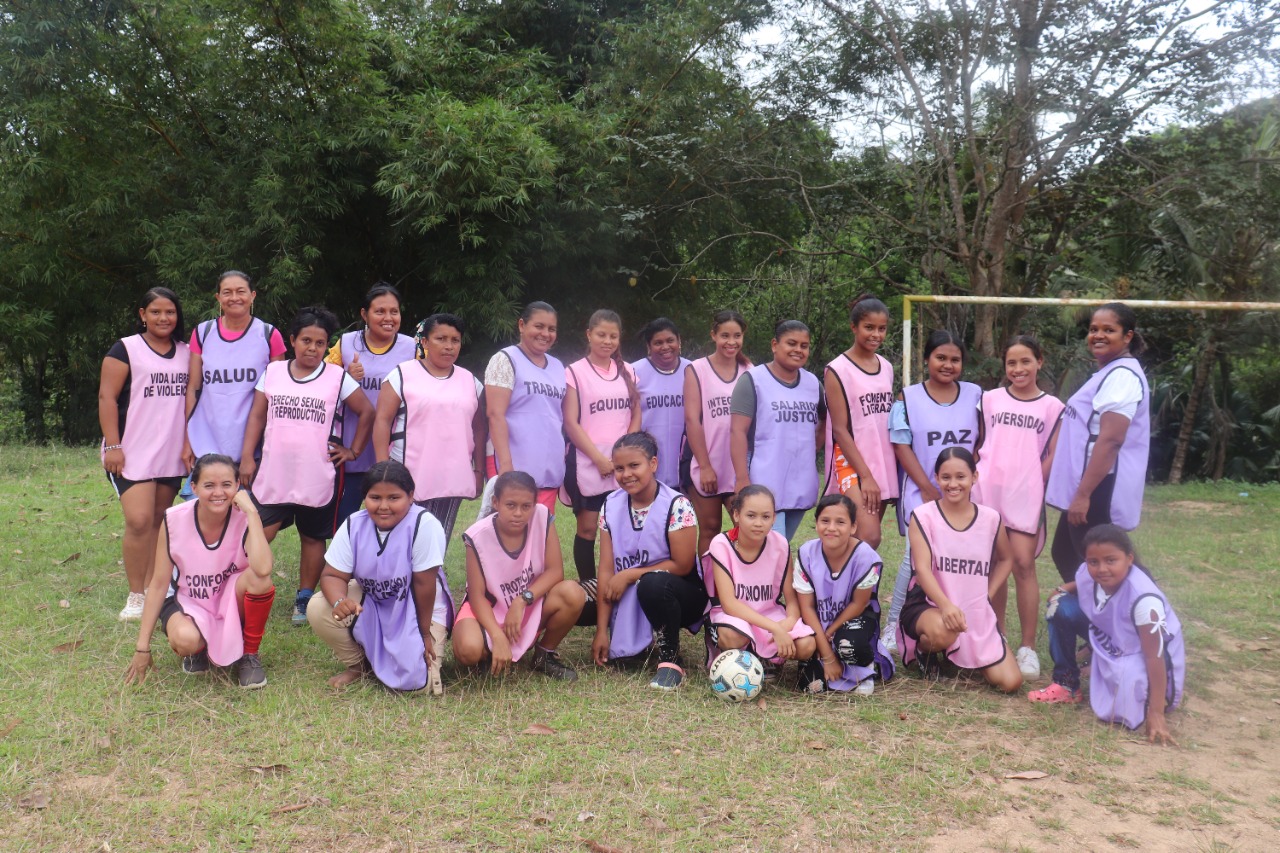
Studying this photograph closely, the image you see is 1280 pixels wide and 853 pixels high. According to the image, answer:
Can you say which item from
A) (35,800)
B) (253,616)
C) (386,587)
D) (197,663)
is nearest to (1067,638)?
(386,587)

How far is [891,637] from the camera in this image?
4.38 metres

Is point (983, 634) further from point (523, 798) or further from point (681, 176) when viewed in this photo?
point (681, 176)

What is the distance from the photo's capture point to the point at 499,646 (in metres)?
3.77

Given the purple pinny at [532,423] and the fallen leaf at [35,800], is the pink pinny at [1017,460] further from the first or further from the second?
the fallen leaf at [35,800]

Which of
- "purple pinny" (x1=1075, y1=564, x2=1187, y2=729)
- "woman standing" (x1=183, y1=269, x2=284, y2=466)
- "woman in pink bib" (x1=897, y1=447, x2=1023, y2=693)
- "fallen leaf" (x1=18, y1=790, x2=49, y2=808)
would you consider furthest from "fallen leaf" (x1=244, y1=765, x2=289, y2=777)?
"purple pinny" (x1=1075, y1=564, x2=1187, y2=729)

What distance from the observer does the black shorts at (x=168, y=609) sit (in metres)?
3.77

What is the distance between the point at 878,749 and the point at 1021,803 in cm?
49

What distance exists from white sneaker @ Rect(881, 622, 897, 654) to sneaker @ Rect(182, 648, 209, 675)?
9.01 ft

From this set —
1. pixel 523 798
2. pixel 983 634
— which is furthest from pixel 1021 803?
pixel 523 798

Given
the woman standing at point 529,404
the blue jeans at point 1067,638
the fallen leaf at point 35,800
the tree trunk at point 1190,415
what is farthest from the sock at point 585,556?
the tree trunk at point 1190,415

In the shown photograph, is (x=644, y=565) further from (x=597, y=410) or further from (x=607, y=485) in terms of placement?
Answer: (x=597, y=410)

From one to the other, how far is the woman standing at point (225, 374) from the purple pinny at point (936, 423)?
2.87 m

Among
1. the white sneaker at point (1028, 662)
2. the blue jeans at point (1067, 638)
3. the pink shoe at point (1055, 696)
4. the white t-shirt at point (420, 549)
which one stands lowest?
the pink shoe at point (1055, 696)

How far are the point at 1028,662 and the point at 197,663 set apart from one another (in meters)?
3.27
